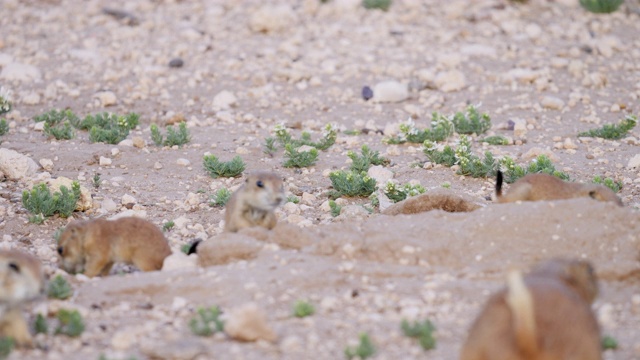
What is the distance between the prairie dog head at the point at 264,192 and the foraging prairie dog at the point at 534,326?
9.69 ft

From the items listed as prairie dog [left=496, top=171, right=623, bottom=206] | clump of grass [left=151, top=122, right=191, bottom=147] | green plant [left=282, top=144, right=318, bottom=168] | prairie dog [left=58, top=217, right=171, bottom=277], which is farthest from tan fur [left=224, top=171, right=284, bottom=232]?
clump of grass [left=151, top=122, right=191, bottom=147]

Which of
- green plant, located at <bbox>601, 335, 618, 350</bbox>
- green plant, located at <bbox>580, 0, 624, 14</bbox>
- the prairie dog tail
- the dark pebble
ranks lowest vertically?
the dark pebble

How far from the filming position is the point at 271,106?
12.7 m

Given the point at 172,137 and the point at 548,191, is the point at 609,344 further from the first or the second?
the point at 172,137

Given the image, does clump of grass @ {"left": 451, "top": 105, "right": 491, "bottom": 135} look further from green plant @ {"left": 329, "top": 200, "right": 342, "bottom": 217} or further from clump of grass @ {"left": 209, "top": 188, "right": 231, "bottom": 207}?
clump of grass @ {"left": 209, "top": 188, "right": 231, "bottom": 207}

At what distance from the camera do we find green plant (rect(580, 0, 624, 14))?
51.5ft

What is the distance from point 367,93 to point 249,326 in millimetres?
7975

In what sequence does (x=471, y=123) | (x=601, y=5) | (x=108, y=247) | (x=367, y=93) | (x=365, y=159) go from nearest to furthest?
(x=108, y=247), (x=365, y=159), (x=471, y=123), (x=367, y=93), (x=601, y=5)

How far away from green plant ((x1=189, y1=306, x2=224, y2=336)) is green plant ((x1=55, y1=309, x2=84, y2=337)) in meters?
0.67

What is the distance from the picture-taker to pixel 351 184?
9273 mm

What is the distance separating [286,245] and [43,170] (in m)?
4.14

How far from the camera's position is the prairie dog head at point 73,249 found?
7113mm

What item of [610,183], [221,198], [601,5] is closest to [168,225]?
[221,198]

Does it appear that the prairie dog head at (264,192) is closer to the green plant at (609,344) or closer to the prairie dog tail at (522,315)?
the green plant at (609,344)
